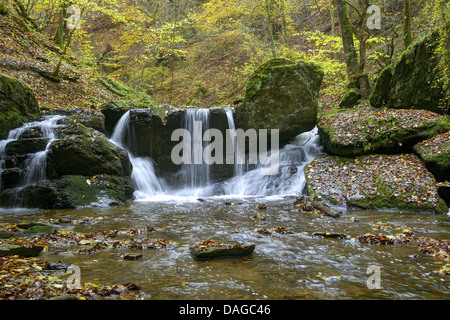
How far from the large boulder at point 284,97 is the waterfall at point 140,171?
4.48m

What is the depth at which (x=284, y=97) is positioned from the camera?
1166 cm

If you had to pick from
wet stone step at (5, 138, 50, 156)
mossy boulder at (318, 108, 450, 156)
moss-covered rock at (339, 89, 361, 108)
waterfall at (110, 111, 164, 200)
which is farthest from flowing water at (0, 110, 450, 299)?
moss-covered rock at (339, 89, 361, 108)

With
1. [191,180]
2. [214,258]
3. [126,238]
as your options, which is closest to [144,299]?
[214,258]

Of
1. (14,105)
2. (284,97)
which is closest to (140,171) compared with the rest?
(14,105)

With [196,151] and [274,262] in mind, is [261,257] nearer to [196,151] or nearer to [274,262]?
[274,262]

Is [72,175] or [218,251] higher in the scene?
[72,175]

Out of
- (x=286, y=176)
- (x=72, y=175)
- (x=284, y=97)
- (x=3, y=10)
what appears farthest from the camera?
(x=3, y=10)

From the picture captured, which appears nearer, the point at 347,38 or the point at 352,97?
the point at 347,38

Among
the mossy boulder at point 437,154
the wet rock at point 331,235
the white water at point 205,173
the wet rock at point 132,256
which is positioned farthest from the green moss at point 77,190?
the mossy boulder at point 437,154

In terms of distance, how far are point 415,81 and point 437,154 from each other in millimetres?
3455

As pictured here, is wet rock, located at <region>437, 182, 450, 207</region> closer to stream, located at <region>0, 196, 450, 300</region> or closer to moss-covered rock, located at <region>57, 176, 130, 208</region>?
stream, located at <region>0, 196, 450, 300</region>

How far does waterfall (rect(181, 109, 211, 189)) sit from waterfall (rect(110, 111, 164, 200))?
1260 mm

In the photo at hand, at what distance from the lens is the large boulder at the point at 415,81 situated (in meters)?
9.45

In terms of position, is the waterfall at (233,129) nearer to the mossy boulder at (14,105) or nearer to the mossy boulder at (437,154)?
the mossy boulder at (437,154)
